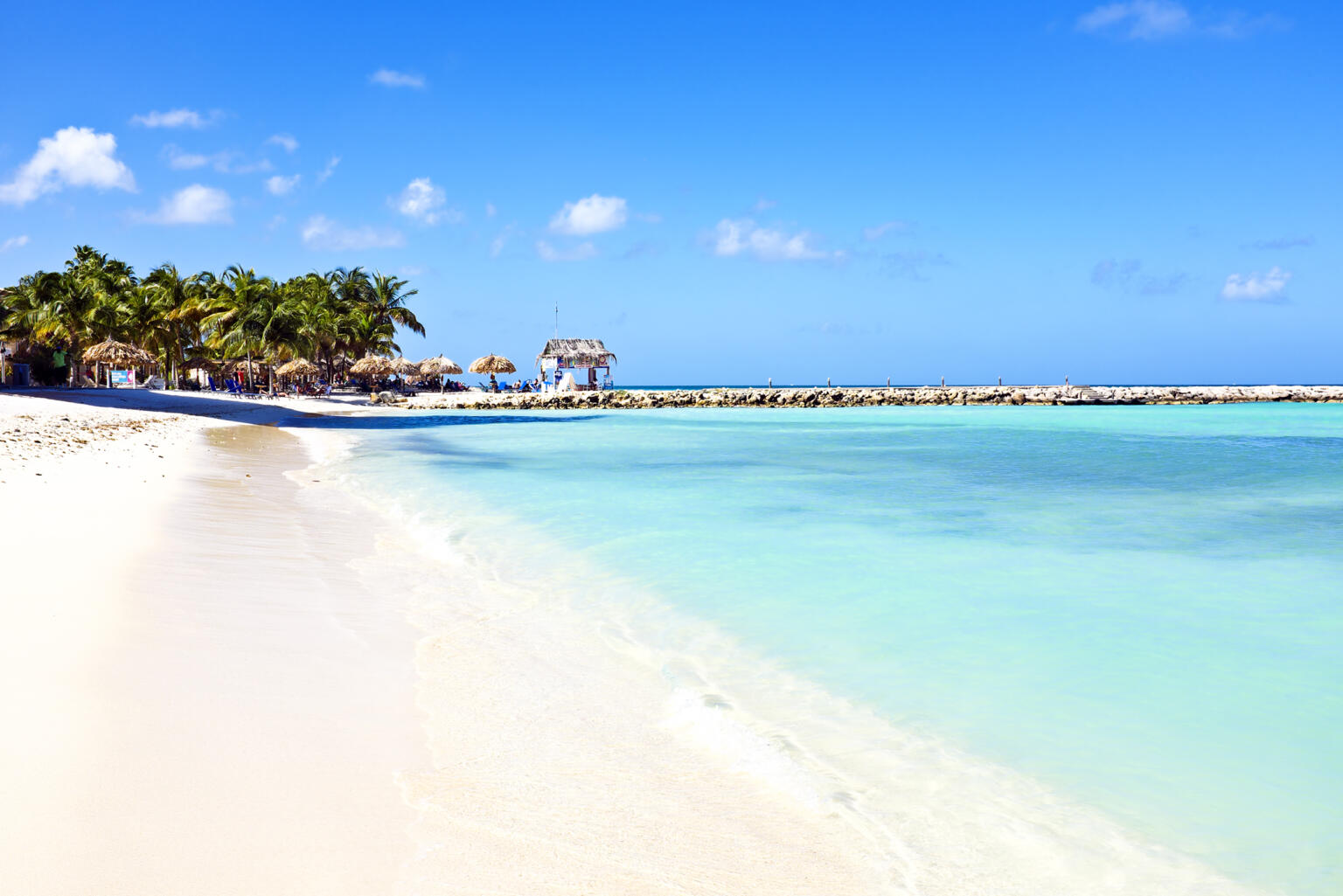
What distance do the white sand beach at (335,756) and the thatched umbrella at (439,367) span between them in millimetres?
50322

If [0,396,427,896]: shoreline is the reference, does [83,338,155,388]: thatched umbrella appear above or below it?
above

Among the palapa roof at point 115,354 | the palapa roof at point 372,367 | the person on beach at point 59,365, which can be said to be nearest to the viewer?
the palapa roof at point 115,354

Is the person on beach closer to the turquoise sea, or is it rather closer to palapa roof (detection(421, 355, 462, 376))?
palapa roof (detection(421, 355, 462, 376))

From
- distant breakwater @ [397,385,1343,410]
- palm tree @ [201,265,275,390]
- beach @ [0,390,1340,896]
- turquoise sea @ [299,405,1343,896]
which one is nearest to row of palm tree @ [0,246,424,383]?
palm tree @ [201,265,275,390]

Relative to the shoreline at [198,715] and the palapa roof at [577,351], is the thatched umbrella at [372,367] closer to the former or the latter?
the palapa roof at [577,351]

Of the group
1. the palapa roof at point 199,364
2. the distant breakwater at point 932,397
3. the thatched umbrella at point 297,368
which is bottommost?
the distant breakwater at point 932,397

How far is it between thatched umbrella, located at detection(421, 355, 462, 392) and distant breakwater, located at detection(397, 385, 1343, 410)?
80.3 inches

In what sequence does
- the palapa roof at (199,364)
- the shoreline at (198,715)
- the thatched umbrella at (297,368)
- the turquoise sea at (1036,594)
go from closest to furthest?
the shoreline at (198,715)
the turquoise sea at (1036,594)
the thatched umbrella at (297,368)
the palapa roof at (199,364)

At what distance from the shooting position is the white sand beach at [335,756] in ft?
7.52

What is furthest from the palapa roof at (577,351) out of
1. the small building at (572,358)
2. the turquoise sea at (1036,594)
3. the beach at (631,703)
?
the beach at (631,703)

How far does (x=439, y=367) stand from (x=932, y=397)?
33.8 meters

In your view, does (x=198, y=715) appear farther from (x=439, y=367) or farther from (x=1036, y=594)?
(x=439, y=367)

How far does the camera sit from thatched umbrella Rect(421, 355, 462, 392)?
54.7 meters

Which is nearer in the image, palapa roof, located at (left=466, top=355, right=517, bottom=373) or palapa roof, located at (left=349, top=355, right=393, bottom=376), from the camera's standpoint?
palapa roof, located at (left=349, top=355, right=393, bottom=376)
